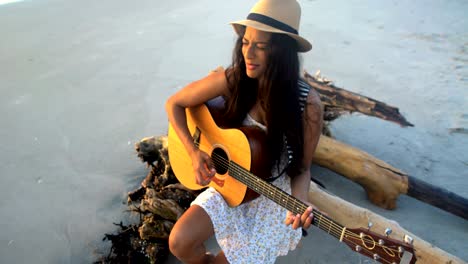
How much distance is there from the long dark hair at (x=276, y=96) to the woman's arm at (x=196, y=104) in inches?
3.3

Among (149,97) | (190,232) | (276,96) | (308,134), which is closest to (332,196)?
(308,134)

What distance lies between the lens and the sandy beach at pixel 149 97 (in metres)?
2.93

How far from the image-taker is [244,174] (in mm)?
2070

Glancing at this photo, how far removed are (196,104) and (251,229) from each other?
0.81 metres

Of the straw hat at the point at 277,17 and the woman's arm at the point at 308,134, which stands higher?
the straw hat at the point at 277,17

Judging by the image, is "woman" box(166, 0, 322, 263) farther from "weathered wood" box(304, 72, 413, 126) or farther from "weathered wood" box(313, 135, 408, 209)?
"weathered wood" box(304, 72, 413, 126)

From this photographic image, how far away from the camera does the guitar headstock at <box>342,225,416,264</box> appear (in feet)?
4.92

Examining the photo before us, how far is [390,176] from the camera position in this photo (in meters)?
2.90

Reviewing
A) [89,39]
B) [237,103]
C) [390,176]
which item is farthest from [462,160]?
[89,39]

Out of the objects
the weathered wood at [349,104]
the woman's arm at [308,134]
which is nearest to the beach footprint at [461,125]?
the weathered wood at [349,104]

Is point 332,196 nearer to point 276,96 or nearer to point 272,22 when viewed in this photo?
point 276,96

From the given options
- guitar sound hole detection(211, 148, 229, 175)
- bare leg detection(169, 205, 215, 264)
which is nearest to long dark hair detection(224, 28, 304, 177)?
guitar sound hole detection(211, 148, 229, 175)

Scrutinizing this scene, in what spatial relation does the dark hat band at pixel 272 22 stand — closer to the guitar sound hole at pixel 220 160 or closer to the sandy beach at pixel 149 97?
the guitar sound hole at pixel 220 160

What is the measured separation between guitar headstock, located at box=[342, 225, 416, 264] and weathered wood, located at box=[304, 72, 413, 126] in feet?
6.11
